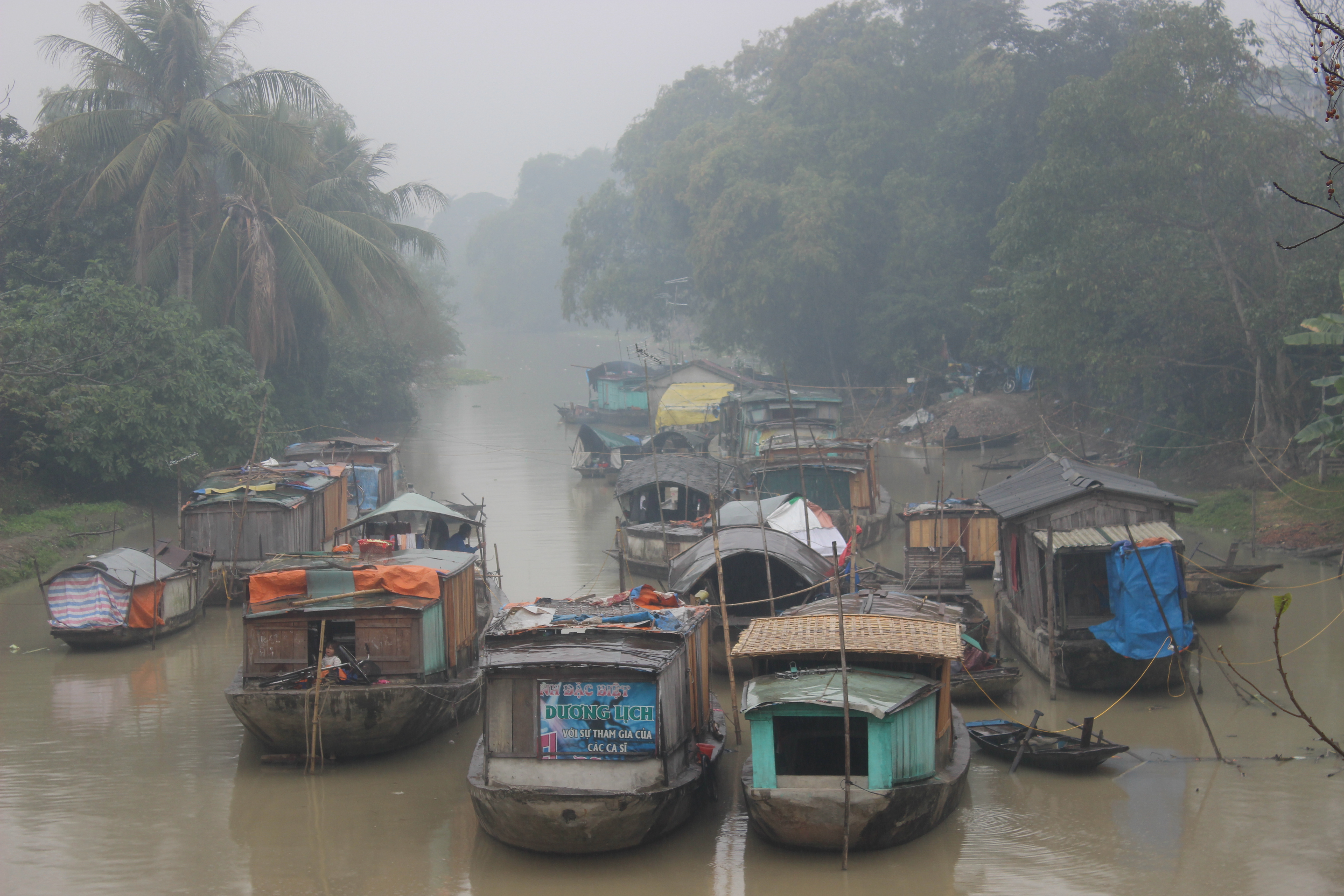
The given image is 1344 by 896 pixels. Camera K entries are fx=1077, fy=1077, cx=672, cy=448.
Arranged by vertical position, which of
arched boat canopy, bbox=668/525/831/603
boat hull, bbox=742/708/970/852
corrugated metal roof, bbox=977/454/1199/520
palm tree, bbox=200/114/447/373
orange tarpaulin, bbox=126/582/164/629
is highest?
palm tree, bbox=200/114/447/373

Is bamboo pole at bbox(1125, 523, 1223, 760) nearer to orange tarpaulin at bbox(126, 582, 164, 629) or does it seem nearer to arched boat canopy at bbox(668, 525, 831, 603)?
arched boat canopy at bbox(668, 525, 831, 603)

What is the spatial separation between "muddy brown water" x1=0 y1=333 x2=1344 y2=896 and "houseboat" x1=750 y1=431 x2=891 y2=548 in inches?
307

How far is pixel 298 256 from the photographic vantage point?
92.5ft

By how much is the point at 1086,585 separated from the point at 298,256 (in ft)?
73.0

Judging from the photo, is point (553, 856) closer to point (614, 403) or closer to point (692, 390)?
point (692, 390)

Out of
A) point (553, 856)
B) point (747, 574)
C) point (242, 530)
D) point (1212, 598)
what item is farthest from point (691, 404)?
point (553, 856)

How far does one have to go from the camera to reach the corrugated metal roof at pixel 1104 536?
11.5 m

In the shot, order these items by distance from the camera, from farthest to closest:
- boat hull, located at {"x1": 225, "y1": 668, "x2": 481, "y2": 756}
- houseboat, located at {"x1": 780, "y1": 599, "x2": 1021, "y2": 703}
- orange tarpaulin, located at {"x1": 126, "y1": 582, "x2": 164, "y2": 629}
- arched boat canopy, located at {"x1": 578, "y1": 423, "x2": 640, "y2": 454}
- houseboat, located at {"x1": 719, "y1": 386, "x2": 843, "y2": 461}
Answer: arched boat canopy, located at {"x1": 578, "y1": 423, "x2": 640, "y2": 454}, houseboat, located at {"x1": 719, "y1": 386, "x2": 843, "y2": 461}, orange tarpaulin, located at {"x1": 126, "y1": 582, "x2": 164, "y2": 629}, houseboat, located at {"x1": 780, "y1": 599, "x2": 1021, "y2": 703}, boat hull, located at {"x1": 225, "y1": 668, "x2": 481, "y2": 756}

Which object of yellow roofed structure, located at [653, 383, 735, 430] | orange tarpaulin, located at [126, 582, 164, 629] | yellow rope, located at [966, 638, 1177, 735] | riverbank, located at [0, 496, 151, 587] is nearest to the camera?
yellow rope, located at [966, 638, 1177, 735]

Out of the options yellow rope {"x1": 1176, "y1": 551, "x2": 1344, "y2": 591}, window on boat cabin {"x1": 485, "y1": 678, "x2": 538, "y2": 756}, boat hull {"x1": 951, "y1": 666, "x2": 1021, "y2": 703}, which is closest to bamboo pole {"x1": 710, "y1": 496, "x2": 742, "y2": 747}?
window on boat cabin {"x1": 485, "y1": 678, "x2": 538, "y2": 756}

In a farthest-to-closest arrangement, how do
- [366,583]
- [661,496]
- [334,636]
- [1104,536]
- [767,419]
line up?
[767,419], [661,496], [1104,536], [334,636], [366,583]

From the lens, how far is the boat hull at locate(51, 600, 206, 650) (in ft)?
46.3

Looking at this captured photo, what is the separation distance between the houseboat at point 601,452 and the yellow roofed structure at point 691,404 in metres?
1.13

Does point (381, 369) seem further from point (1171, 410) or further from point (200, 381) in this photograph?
point (1171, 410)
